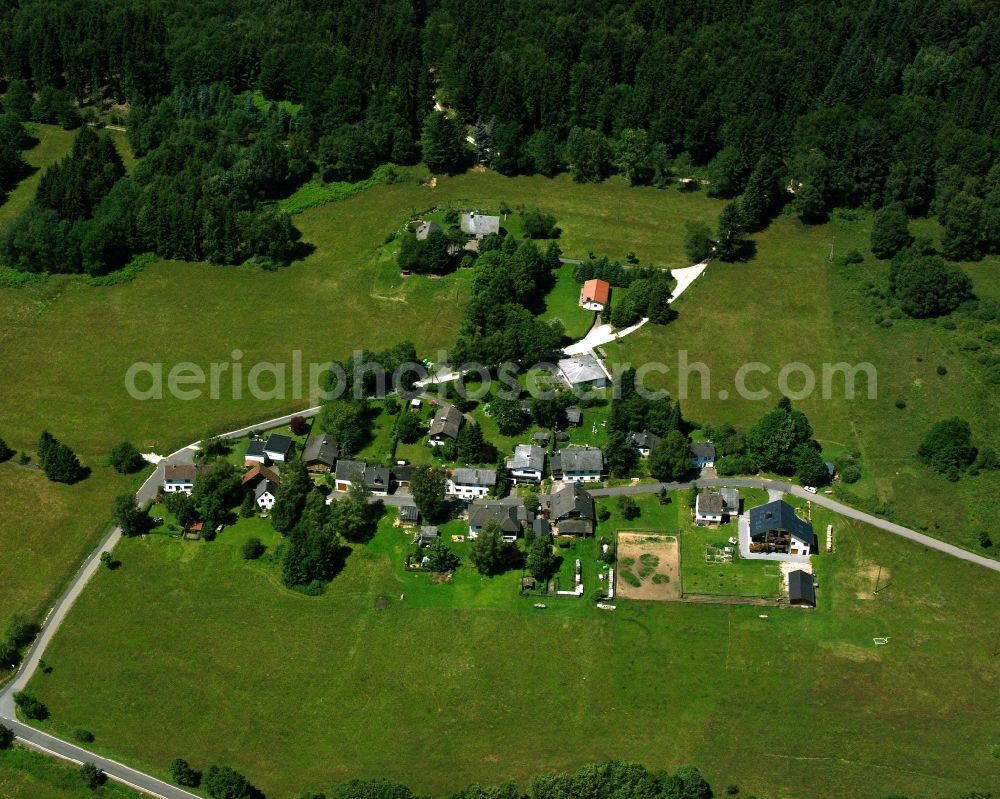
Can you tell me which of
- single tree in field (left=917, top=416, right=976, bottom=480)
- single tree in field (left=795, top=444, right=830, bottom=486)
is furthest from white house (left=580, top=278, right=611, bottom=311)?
single tree in field (left=917, top=416, right=976, bottom=480)

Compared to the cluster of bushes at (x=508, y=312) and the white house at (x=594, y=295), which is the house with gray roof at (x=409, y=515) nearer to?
the cluster of bushes at (x=508, y=312)

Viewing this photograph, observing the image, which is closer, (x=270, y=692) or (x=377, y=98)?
(x=270, y=692)

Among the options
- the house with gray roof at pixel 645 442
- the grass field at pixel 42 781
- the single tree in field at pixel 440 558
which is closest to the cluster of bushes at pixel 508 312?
the house with gray roof at pixel 645 442

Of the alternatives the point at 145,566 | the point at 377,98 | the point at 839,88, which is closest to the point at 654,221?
the point at 839,88

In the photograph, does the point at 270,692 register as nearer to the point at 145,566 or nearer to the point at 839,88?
the point at 145,566

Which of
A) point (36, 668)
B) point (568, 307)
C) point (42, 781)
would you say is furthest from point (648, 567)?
point (36, 668)

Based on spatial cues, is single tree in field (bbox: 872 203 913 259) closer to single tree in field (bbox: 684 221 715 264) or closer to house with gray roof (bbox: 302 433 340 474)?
single tree in field (bbox: 684 221 715 264)
